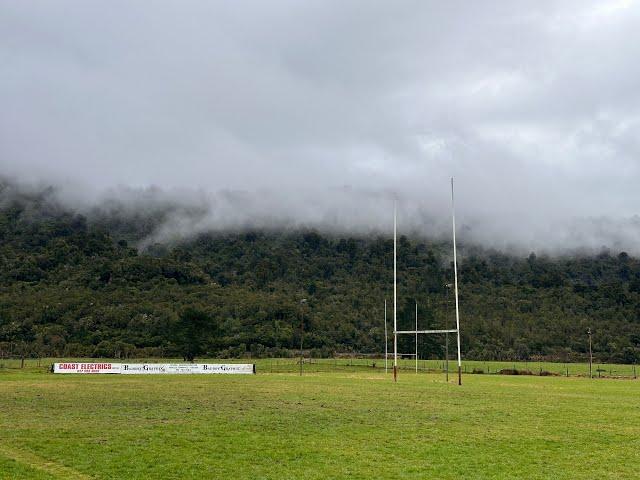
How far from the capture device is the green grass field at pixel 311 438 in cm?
1617

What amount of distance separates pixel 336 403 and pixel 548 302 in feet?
561

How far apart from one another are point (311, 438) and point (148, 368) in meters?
53.8

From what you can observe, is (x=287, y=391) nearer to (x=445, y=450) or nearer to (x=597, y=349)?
(x=445, y=450)

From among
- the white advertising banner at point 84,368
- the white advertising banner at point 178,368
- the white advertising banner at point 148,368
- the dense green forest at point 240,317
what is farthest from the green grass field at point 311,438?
the dense green forest at point 240,317

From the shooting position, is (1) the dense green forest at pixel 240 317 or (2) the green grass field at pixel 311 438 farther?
(1) the dense green forest at pixel 240 317

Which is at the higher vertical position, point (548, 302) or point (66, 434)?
point (548, 302)

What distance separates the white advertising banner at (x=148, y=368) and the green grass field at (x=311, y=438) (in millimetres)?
36091

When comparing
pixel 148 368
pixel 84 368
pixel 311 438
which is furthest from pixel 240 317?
pixel 311 438

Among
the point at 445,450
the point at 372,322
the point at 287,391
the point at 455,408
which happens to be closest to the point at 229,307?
the point at 372,322

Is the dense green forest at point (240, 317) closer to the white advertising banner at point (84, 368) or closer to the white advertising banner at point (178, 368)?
the white advertising banner at point (178, 368)

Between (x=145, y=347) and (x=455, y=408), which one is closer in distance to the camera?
(x=455, y=408)

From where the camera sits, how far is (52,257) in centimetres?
19538

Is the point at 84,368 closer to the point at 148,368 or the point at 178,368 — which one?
the point at 148,368

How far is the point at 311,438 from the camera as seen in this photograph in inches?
814
